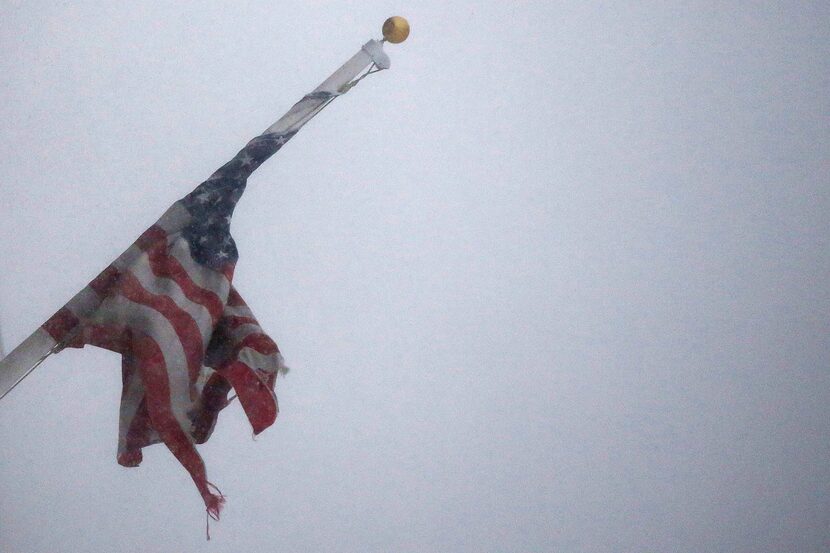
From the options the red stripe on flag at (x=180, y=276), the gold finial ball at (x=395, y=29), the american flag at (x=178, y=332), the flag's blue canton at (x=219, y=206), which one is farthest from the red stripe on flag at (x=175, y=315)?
the gold finial ball at (x=395, y=29)

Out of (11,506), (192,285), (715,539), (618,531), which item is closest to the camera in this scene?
(192,285)

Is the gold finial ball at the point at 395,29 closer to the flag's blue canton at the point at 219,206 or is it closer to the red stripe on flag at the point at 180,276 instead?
the flag's blue canton at the point at 219,206

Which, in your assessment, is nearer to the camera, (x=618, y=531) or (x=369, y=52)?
(x=369, y=52)

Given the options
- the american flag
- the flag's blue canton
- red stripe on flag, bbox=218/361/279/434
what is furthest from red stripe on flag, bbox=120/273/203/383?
the flag's blue canton

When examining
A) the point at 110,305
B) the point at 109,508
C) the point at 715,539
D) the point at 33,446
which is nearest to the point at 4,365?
the point at 110,305

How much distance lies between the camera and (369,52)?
5348mm

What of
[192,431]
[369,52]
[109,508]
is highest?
[369,52]

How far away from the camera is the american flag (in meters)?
4.46

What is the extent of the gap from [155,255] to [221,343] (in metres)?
0.77

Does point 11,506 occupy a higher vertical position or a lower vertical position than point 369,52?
lower

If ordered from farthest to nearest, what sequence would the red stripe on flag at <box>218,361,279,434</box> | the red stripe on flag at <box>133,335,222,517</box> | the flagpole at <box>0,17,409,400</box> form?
the flagpole at <box>0,17,409,400</box> < the red stripe on flag at <box>218,361,279,434</box> < the red stripe on flag at <box>133,335,222,517</box>

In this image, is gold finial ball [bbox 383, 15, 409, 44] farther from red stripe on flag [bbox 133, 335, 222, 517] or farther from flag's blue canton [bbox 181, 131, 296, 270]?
red stripe on flag [bbox 133, 335, 222, 517]

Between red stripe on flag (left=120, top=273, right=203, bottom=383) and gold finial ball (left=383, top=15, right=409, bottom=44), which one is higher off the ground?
gold finial ball (left=383, top=15, right=409, bottom=44)

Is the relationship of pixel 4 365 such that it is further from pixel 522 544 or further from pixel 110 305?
pixel 522 544
